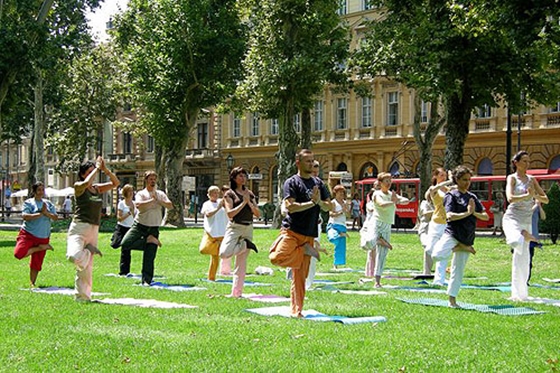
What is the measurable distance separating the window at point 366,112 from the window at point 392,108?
1807 millimetres

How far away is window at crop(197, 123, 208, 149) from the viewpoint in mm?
69688

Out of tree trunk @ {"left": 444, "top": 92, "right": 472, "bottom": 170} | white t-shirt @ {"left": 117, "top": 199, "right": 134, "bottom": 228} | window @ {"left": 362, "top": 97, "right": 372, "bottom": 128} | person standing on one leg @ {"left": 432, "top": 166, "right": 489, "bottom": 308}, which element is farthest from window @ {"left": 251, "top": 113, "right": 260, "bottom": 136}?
person standing on one leg @ {"left": 432, "top": 166, "right": 489, "bottom": 308}

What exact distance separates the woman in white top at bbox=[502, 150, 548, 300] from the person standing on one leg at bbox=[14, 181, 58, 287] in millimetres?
7472

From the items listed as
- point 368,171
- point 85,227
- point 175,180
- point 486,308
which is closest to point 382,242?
point 486,308

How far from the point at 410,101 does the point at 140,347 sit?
1863 inches

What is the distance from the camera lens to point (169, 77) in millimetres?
42062

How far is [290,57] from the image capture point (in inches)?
1476

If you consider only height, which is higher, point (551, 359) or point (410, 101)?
point (410, 101)

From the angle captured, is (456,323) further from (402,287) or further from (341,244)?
(341,244)

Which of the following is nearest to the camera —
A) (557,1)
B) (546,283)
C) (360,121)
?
(557,1)

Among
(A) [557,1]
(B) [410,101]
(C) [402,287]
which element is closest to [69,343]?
(C) [402,287]

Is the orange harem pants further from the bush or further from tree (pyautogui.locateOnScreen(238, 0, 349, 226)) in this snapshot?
tree (pyautogui.locateOnScreen(238, 0, 349, 226))

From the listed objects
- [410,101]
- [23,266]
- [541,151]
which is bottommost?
[23,266]

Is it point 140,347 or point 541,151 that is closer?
point 140,347
